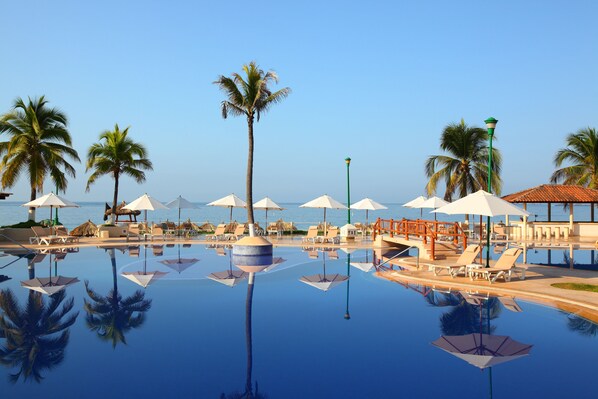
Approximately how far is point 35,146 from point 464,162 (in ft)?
80.1

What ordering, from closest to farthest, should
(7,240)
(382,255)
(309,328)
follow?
1. (309,328)
2. (382,255)
3. (7,240)

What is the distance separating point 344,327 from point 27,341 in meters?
5.18

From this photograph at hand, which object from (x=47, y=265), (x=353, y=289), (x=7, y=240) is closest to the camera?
(x=353, y=289)

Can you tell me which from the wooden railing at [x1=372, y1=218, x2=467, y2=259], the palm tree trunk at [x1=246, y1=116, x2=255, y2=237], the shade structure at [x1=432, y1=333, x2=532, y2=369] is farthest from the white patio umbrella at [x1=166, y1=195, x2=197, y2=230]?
the shade structure at [x1=432, y1=333, x2=532, y2=369]

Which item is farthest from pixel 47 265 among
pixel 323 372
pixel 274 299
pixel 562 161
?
pixel 562 161

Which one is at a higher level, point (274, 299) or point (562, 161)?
point (562, 161)

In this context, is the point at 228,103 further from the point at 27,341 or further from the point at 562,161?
the point at 562,161

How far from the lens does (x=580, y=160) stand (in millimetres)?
34500

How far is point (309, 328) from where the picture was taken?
8820mm

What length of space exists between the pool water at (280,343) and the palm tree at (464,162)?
1925 cm

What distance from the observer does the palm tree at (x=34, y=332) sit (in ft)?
22.4

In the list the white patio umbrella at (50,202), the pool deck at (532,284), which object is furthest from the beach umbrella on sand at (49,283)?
the white patio umbrella at (50,202)

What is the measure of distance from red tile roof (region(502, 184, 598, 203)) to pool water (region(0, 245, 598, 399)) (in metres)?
17.0

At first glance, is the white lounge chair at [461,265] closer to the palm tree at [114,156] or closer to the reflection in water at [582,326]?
the reflection in water at [582,326]
